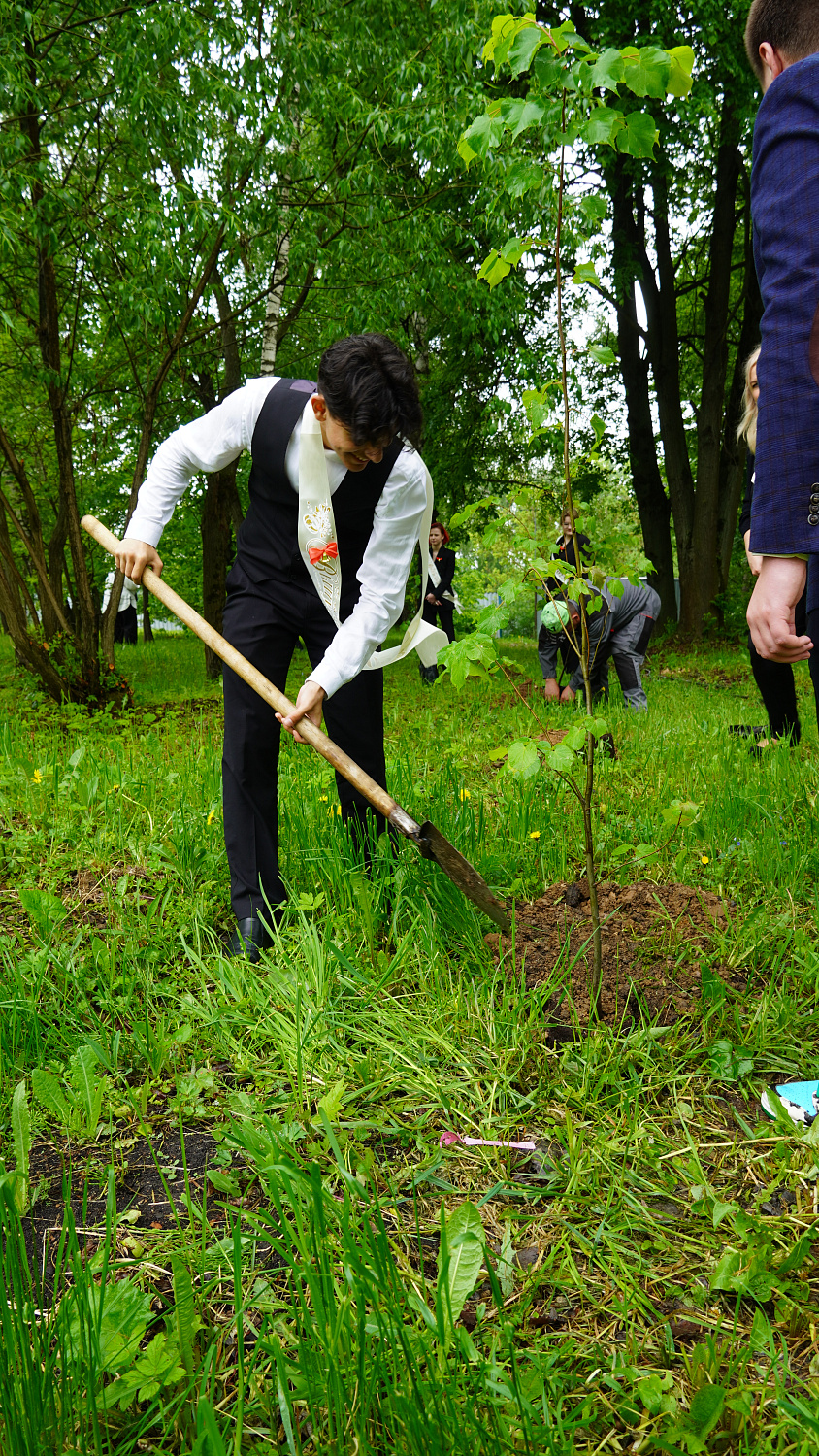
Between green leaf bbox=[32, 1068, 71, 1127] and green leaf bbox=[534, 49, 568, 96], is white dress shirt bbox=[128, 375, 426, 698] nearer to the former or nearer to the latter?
green leaf bbox=[534, 49, 568, 96]

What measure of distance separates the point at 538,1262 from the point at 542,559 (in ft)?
4.59

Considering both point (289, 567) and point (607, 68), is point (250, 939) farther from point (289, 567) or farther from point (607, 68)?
point (607, 68)

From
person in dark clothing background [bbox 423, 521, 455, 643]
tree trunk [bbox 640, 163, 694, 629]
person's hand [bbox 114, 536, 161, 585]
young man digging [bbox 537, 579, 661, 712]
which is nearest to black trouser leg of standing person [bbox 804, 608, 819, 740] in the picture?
person's hand [bbox 114, 536, 161, 585]

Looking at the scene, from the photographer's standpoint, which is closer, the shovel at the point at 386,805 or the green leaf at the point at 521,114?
the green leaf at the point at 521,114

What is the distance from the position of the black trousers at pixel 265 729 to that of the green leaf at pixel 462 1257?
50.4 inches

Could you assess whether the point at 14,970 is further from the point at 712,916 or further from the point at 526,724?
the point at 526,724

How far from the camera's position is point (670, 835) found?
308 cm

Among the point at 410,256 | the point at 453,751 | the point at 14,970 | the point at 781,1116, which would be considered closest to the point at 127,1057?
the point at 14,970

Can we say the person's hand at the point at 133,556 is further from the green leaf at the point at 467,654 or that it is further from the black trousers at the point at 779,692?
the black trousers at the point at 779,692

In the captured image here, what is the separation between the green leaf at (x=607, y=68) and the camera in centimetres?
162

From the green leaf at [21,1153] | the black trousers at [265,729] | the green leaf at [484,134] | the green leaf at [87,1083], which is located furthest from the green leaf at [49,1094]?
the green leaf at [484,134]

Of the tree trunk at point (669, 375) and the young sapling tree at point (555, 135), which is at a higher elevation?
the tree trunk at point (669, 375)

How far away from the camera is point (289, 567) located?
108 inches

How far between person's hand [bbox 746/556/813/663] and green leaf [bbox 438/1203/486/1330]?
1118mm
